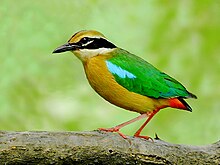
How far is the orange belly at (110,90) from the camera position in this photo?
10.5 ft

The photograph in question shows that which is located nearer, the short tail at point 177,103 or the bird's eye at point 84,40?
the bird's eye at point 84,40

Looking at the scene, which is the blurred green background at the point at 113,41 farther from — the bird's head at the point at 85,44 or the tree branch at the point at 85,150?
the tree branch at the point at 85,150

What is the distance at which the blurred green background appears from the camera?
5117 mm

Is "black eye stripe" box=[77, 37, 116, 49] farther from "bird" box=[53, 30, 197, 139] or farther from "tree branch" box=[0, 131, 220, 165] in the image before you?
"tree branch" box=[0, 131, 220, 165]

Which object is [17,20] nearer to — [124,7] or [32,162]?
[124,7]

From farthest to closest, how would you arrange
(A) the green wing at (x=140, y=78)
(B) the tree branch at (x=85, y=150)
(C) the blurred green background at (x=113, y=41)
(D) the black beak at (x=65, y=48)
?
(C) the blurred green background at (x=113, y=41)
(A) the green wing at (x=140, y=78)
(D) the black beak at (x=65, y=48)
(B) the tree branch at (x=85, y=150)

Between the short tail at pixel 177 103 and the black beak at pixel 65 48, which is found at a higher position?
the short tail at pixel 177 103

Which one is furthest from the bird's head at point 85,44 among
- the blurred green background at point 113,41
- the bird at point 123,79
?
the blurred green background at point 113,41

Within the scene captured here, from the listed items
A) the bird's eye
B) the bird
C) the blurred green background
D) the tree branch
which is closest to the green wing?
the bird

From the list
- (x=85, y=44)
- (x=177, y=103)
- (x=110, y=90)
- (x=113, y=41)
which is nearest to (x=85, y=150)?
(x=110, y=90)

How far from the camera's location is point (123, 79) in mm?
3221

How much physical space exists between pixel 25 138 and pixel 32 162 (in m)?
0.11

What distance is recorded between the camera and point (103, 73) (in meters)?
3.22

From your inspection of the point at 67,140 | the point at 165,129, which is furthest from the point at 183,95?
the point at 165,129
